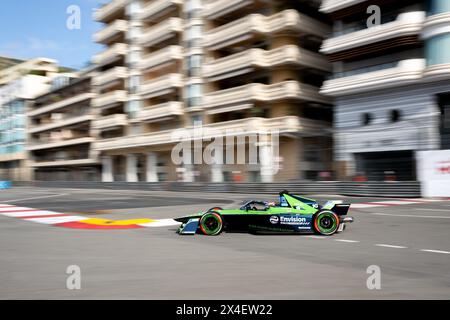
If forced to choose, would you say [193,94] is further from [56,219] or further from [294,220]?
[294,220]

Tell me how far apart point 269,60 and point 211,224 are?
975 inches

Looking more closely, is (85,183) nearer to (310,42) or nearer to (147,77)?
(147,77)

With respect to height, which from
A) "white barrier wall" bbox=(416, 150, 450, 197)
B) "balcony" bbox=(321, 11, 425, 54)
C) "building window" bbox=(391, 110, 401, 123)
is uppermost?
"balcony" bbox=(321, 11, 425, 54)

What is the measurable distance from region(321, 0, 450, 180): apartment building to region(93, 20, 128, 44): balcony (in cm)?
2678

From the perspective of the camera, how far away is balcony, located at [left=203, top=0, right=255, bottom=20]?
34.5 meters

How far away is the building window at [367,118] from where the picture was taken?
88.6 feet

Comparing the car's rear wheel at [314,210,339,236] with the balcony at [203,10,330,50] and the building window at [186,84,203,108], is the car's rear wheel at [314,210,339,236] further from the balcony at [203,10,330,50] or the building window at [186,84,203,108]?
the building window at [186,84,203,108]

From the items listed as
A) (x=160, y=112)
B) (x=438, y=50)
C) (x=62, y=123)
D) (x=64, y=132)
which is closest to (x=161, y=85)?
(x=160, y=112)

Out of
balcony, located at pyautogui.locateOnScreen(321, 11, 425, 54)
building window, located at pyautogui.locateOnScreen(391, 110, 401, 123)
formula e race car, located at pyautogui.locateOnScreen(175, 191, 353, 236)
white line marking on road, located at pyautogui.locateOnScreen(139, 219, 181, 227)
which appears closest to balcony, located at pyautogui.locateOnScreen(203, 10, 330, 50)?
balcony, located at pyautogui.locateOnScreen(321, 11, 425, 54)

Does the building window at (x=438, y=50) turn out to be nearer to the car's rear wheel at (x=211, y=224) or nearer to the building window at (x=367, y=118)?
the building window at (x=367, y=118)

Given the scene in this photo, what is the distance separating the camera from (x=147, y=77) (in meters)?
46.7

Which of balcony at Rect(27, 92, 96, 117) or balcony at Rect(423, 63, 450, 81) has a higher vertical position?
balcony at Rect(27, 92, 96, 117)

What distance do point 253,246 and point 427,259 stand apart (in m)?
2.94

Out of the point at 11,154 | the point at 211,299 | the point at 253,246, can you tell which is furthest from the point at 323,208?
the point at 11,154
